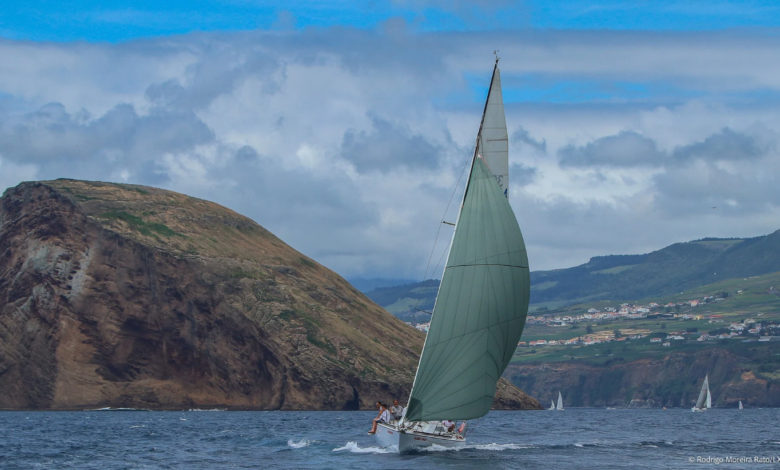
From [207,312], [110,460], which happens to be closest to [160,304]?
[207,312]

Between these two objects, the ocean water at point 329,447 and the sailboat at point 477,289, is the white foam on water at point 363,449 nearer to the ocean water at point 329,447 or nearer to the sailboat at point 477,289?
the ocean water at point 329,447

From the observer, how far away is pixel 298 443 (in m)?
72.6

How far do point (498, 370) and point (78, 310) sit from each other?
94.0 meters

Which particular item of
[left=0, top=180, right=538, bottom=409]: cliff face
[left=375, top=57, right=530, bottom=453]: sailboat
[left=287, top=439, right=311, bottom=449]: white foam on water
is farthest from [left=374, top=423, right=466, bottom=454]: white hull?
[left=0, top=180, right=538, bottom=409]: cliff face

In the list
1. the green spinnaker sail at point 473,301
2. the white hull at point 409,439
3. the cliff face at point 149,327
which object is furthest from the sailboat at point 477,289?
the cliff face at point 149,327

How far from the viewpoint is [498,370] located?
57.5 metres

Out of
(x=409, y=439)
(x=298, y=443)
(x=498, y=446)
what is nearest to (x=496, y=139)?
(x=409, y=439)

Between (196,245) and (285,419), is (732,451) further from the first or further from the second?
(196,245)

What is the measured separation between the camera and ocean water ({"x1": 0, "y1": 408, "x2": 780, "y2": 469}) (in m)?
59.0

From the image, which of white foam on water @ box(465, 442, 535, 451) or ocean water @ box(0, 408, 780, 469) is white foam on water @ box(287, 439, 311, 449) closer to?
ocean water @ box(0, 408, 780, 469)

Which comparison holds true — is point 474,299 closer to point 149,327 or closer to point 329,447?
point 329,447

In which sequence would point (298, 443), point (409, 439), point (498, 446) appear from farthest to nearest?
point (298, 443)
point (498, 446)
point (409, 439)

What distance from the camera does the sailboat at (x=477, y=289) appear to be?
55844 mm

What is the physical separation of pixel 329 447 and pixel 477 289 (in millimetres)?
18327
